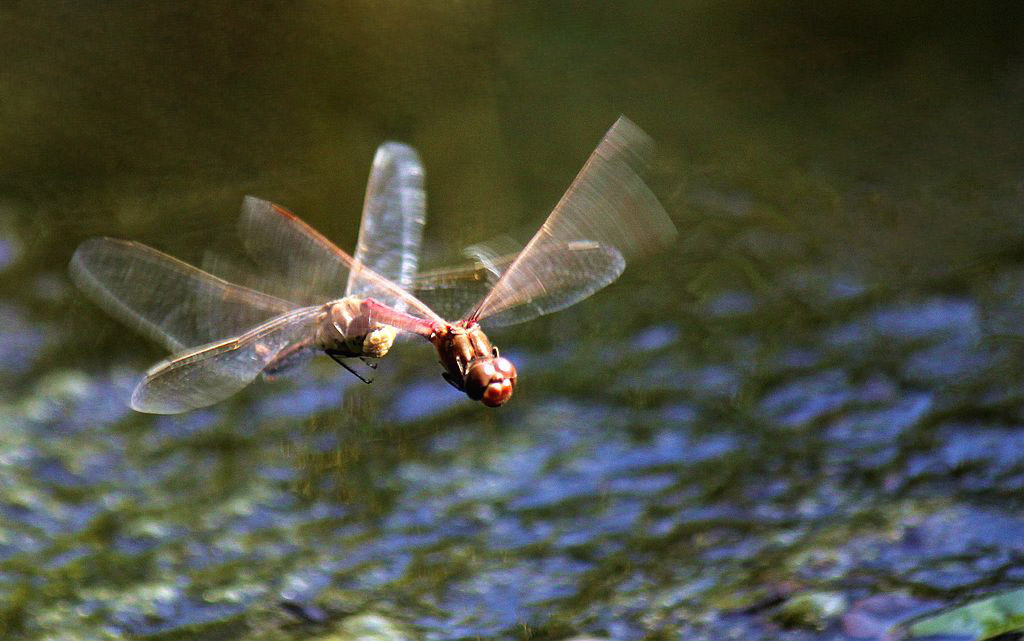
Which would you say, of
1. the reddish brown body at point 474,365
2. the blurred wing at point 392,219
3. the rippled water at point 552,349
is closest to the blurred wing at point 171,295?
the blurred wing at point 392,219

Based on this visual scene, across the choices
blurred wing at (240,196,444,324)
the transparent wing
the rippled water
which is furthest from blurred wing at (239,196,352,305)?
the rippled water

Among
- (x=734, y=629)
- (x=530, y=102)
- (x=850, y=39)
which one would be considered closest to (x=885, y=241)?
(x=850, y=39)

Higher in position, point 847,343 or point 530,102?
point 530,102

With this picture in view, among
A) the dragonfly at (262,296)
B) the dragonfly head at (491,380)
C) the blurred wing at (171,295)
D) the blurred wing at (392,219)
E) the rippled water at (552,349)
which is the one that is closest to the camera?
the dragonfly head at (491,380)

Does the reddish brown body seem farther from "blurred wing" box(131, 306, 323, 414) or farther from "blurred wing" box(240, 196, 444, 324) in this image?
"blurred wing" box(131, 306, 323, 414)

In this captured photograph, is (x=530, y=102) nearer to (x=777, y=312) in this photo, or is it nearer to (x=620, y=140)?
(x=777, y=312)

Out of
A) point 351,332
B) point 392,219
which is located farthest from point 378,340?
point 392,219

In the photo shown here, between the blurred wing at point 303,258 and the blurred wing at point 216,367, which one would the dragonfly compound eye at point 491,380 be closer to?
the blurred wing at point 303,258
